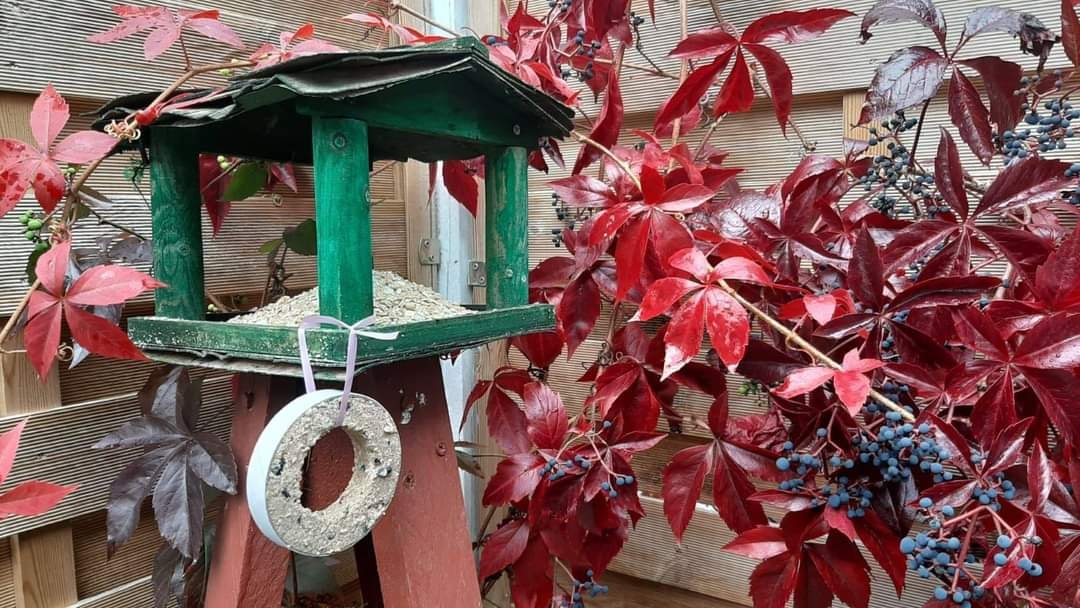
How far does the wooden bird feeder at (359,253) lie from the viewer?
0.55 m

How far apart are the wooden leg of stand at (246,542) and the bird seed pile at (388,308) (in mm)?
77

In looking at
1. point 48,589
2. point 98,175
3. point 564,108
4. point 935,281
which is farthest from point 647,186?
point 48,589

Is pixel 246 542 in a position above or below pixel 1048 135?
Answer: below

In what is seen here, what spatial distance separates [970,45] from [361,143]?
2.85ft

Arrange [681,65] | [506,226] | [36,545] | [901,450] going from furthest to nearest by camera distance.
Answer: [681,65] < [36,545] < [506,226] < [901,450]

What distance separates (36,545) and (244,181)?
52cm

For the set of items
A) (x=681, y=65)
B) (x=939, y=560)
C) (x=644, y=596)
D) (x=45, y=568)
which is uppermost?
(x=681, y=65)

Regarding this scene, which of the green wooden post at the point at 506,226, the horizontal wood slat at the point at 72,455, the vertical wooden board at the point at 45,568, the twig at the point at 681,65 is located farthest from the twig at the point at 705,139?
the vertical wooden board at the point at 45,568

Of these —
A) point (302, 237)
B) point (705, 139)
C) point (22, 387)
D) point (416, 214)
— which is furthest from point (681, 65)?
point (22, 387)

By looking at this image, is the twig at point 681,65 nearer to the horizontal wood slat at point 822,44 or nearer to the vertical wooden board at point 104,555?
the horizontal wood slat at point 822,44

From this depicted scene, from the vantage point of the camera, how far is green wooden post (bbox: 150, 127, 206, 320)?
2.22 ft

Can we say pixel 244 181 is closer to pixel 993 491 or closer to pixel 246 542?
pixel 246 542

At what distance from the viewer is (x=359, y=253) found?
573 millimetres

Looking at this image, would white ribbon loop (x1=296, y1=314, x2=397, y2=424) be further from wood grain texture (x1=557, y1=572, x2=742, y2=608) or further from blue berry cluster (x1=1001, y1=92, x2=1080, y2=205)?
wood grain texture (x1=557, y1=572, x2=742, y2=608)
